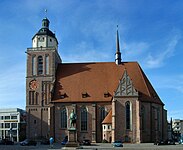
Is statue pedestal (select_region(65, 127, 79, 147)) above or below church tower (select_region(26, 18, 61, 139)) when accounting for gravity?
below

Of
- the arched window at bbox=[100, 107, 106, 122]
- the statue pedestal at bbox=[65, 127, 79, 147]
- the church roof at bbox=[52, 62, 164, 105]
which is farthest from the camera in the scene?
the church roof at bbox=[52, 62, 164, 105]

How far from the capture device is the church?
6594cm

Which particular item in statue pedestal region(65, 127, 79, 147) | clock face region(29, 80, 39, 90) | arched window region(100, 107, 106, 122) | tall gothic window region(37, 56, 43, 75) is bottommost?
statue pedestal region(65, 127, 79, 147)

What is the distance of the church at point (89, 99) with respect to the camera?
2596 inches

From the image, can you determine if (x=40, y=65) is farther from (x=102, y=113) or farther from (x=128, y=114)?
(x=128, y=114)

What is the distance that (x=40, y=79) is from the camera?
241ft

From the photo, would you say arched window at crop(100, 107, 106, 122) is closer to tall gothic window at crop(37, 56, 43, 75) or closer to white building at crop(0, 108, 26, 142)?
tall gothic window at crop(37, 56, 43, 75)

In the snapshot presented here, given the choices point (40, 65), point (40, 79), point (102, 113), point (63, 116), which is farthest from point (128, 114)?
point (40, 65)

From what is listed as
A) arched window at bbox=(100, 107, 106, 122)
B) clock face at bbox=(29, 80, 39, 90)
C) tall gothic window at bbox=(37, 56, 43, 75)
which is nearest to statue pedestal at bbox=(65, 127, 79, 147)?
arched window at bbox=(100, 107, 106, 122)

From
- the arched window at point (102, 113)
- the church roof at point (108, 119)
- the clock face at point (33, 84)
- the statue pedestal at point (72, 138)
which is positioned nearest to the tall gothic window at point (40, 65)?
the clock face at point (33, 84)

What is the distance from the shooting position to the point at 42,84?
73.4m

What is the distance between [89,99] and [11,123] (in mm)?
56234

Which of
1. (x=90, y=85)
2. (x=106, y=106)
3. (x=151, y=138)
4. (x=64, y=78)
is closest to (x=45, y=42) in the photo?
(x=64, y=78)

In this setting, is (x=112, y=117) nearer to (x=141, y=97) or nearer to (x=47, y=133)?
(x=141, y=97)
